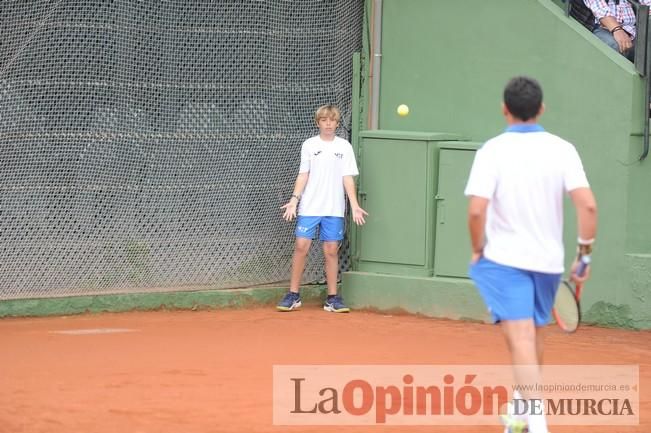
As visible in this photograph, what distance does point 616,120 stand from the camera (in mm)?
9117

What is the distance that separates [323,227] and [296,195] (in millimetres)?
377

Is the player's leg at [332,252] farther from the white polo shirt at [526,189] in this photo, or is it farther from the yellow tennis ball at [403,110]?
the white polo shirt at [526,189]

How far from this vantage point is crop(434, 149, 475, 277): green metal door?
376 inches

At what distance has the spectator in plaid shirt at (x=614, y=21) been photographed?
938 cm

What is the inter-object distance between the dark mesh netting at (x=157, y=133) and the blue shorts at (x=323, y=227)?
1.41ft

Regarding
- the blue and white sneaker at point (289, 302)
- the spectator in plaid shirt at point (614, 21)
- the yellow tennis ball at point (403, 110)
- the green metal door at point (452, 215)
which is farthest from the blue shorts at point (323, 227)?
the spectator in plaid shirt at point (614, 21)

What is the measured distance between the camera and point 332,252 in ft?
32.1

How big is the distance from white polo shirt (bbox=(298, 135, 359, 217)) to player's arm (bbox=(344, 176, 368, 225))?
0.19 feet

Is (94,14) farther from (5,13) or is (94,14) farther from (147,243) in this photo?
(147,243)

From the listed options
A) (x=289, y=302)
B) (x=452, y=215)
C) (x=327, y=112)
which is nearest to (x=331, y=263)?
(x=289, y=302)

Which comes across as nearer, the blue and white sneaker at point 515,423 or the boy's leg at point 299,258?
the blue and white sneaker at point 515,423

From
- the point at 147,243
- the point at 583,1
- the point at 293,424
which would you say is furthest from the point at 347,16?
the point at 293,424

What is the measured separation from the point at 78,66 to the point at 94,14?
429mm

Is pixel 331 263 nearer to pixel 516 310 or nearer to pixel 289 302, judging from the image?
pixel 289 302
